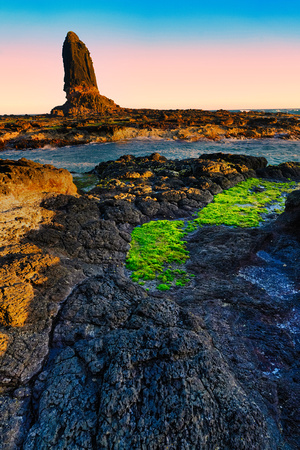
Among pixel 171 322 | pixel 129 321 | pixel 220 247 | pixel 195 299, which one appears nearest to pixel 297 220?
pixel 220 247

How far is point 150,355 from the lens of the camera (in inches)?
227

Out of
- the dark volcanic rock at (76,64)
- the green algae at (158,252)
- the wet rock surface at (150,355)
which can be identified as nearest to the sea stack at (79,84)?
the dark volcanic rock at (76,64)

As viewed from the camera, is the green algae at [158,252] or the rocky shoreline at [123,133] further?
the rocky shoreline at [123,133]

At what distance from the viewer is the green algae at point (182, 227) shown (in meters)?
11.4

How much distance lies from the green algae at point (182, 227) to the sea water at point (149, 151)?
61.7 feet

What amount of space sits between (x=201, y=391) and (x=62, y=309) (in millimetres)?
4775

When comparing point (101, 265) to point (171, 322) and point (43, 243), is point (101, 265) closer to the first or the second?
point (43, 243)

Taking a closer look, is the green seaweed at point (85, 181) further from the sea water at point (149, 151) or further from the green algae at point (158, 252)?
the green algae at point (158, 252)

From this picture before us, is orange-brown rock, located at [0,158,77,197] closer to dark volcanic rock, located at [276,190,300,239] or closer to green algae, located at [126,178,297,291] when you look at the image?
green algae, located at [126,178,297,291]

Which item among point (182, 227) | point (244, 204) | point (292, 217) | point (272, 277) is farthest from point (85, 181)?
point (272, 277)

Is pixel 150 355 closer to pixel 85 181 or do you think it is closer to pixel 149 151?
pixel 85 181

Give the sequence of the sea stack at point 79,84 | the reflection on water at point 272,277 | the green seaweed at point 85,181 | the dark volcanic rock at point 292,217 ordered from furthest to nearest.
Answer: the sea stack at point 79,84 → the green seaweed at point 85,181 → the dark volcanic rock at point 292,217 → the reflection on water at point 272,277

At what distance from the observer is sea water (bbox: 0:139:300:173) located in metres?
40.5

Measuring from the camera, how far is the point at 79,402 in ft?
16.9
